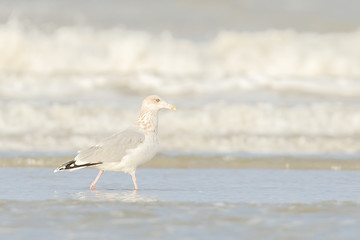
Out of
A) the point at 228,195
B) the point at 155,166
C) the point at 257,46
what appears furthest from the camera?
the point at 257,46

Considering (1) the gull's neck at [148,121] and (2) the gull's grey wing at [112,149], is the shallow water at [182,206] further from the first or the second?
(1) the gull's neck at [148,121]

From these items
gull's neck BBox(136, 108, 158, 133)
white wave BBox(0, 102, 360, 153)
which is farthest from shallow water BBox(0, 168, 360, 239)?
white wave BBox(0, 102, 360, 153)

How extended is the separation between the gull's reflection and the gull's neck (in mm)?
853

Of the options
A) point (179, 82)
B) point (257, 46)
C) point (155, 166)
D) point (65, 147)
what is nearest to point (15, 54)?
point (179, 82)

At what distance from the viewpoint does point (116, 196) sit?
652 cm

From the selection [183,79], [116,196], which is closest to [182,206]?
[116,196]

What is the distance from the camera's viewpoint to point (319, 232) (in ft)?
15.9

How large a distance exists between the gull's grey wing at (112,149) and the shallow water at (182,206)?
0.91 feet

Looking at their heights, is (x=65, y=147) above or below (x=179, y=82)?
below

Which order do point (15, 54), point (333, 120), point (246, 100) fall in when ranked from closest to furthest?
point (333, 120)
point (246, 100)
point (15, 54)

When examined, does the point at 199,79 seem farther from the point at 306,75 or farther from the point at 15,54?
the point at 15,54

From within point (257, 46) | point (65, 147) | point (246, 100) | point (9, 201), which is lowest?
point (9, 201)

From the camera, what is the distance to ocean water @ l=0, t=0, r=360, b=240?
17.4 feet

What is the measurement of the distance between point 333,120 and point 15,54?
963 centimetres
